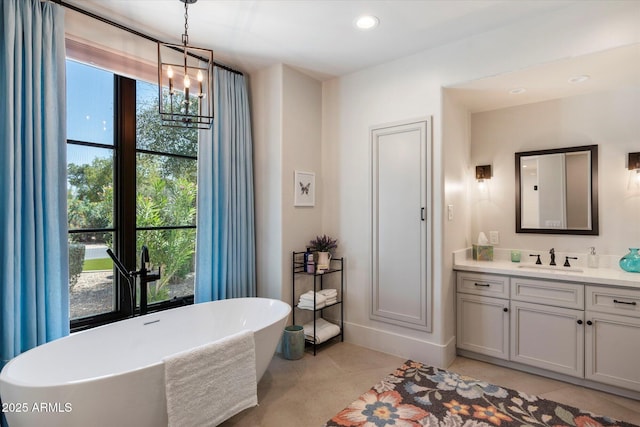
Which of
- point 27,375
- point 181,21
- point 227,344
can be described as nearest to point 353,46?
point 181,21

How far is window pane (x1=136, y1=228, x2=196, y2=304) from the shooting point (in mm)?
2906

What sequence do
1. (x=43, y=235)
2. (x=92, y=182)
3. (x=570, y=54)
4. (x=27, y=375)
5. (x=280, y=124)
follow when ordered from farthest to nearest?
1. (x=280, y=124)
2. (x=92, y=182)
3. (x=570, y=54)
4. (x=43, y=235)
5. (x=27, y=375)

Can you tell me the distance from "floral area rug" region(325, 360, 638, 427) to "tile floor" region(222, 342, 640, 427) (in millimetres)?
105

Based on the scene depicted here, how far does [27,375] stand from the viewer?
1.69 m

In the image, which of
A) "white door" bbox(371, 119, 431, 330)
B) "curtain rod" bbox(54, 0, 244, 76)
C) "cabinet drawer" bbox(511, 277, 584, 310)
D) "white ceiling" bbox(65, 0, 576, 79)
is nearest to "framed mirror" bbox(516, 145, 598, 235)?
"cabinet drawer" bbox(511, 277, 584, 310)

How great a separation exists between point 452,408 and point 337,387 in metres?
0.81

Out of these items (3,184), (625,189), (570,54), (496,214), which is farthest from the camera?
(496,214)

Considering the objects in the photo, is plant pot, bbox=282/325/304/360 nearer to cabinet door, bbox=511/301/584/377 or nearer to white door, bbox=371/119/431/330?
white door, bbox=371/119/431/330

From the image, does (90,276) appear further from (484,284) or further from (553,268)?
(553,268)

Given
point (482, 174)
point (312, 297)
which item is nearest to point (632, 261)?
point (482, 174)

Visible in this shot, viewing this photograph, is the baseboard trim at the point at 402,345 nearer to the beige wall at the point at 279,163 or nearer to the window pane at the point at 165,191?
the beige wall at the point at 279,163

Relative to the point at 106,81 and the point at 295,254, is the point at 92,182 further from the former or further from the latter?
the point at 295,254

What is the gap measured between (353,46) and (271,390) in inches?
111

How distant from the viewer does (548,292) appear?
2709mm
